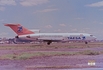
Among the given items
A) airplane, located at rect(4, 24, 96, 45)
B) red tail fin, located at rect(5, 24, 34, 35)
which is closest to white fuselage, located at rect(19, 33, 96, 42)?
airplane, located at rect(4, 24, 96, 45)

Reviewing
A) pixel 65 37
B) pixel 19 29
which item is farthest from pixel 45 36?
pixel 19 29

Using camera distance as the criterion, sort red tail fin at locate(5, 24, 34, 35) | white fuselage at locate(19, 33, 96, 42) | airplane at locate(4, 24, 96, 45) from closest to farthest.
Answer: red tail fin at locate(5, 24, 34, 35) < airplane at locate(4, 24, 96, 45) < white fuselage at locate(19, 33, 96, 42)

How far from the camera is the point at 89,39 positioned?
69.0 metres

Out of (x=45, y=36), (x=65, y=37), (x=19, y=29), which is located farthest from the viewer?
(x=65, y=37)

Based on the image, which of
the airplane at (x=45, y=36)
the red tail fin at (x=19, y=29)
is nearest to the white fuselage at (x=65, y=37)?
the airplane at (x=45, y=36)

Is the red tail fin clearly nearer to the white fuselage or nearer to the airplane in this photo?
the airplane

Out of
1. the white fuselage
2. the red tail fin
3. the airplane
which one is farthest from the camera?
the white fuselage

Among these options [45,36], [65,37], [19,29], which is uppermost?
[19,29]

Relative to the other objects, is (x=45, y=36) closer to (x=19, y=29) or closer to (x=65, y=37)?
(x=65, y=37)

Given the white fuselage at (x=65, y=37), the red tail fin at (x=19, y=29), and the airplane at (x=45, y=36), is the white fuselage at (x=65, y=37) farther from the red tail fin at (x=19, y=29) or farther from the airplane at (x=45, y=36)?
the red tail fin at (x=19, y=29)

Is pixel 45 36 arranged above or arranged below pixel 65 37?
above

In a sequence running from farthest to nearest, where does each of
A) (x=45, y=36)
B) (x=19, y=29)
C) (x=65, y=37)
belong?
(x=65, y=37), (x=45, y=36), (x=19, y=29)

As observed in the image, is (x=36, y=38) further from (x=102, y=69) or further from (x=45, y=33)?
(x=102, y=69)

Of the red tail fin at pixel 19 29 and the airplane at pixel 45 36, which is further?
the airplane at pixel 45 36
